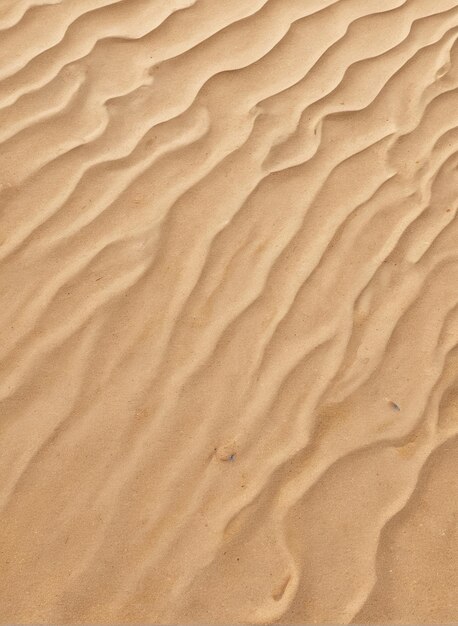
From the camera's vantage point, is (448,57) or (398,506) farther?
(448,57)

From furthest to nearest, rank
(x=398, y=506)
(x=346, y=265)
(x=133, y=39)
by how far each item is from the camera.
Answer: (x=133, y=39) → (x=346, y=265) → (x=398, y=506)

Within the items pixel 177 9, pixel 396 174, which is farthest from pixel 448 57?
pixel 177 9

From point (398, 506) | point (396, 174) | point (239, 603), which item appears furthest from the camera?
point (396, 174)

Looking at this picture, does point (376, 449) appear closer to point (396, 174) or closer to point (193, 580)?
point (193, 580)

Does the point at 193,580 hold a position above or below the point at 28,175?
below

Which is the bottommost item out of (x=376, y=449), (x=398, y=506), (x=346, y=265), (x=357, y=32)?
(x=398, y=506)

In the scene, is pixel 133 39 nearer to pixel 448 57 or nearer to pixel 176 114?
pixel 176 114

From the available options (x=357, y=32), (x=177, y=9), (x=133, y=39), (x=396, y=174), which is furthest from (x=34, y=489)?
(x=357, y=32)
